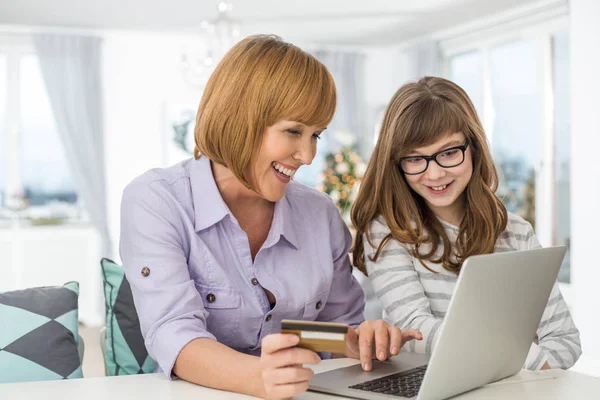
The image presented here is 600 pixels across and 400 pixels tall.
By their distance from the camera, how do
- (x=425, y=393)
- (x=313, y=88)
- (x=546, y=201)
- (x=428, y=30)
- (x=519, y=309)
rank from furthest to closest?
(x=428, y=30)
(x=546, y=201)
(x=313, y=88)
(x=519, y=309)
(x=425, y=393)

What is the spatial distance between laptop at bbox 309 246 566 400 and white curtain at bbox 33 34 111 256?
550cm

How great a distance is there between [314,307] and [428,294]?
34 cm

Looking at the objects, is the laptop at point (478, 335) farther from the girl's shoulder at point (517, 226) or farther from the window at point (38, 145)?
the window at point (38, 145)

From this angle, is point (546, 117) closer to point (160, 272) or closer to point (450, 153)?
point (450, 153)

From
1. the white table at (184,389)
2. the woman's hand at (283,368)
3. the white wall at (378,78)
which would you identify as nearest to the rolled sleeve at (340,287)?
the white table at (184,389)

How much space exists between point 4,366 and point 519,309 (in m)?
1.17

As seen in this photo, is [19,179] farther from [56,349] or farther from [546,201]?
[56,349]

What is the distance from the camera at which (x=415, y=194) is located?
1.95 m

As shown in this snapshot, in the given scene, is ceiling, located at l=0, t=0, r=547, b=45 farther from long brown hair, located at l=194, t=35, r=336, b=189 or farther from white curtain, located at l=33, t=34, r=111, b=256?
long brown hair, located at l=194, t=35, r=336, b=189

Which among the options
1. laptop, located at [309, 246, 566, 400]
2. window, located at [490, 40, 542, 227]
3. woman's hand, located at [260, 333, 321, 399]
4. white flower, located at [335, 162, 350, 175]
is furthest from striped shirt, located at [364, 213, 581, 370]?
window, located at [490, 40, 542, 227]

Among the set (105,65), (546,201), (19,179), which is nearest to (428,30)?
(546,201)

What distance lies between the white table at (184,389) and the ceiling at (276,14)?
466 centimetres

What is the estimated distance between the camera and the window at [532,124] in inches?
212

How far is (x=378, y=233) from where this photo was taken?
73.5 inches
